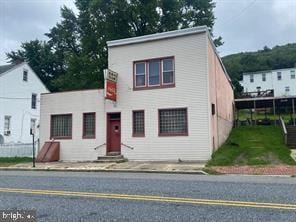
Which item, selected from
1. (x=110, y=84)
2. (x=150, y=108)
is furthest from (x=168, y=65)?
(x=110, y=84)

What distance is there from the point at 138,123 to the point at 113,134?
74.4 inches

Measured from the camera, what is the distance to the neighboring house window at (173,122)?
18.8 m

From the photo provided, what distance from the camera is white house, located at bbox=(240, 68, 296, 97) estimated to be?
59531mm

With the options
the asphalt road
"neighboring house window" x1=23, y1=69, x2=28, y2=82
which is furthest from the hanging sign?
"neighboring house window" x1=23, y1=69, x2=28, y2=82

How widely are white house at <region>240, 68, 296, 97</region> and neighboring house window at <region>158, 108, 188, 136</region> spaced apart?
42.7 m

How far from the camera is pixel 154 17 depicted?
1341 inches

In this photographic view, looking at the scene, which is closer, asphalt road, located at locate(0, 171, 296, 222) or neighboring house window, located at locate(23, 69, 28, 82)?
asphalt road, located at locate(0, 171, 296, 222)

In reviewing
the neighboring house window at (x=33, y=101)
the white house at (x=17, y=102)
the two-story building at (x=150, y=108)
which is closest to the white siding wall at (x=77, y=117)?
the two-story building at (x=150, y=108)

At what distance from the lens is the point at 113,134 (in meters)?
20.6

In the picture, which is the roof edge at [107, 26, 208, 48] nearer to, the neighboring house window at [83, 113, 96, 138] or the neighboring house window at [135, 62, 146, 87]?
the neighboring house window at [135, 62, 146, 87]

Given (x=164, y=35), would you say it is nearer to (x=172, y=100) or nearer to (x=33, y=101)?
(x=172, y=100)

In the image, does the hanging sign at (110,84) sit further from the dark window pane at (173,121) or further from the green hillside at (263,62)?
the green hillside at (263,62)

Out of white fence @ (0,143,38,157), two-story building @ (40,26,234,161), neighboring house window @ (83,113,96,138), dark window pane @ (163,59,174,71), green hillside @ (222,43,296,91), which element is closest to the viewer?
two-story building @ (40,26,234,161)

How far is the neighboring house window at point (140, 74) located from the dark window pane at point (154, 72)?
0.41 m
